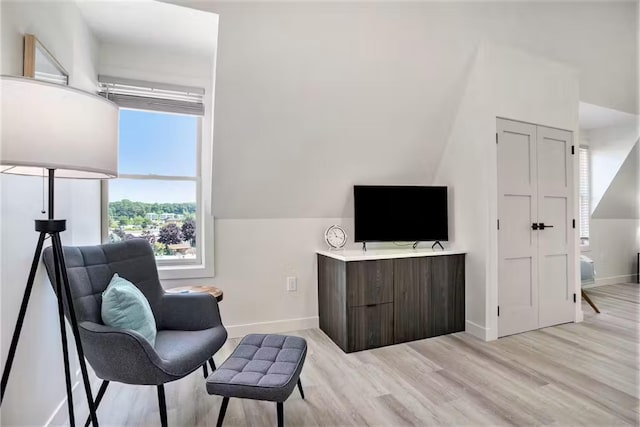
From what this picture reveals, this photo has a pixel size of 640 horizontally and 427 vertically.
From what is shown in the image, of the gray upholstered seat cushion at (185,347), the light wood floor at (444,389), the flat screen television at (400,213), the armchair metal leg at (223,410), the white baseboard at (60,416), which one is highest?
the flat screen television at (400,213)

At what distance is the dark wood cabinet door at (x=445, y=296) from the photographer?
117 inches

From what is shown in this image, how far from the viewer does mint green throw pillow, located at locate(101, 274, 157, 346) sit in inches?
61.9

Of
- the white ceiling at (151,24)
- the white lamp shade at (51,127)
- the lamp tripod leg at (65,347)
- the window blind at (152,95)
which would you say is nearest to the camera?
the white lamp shade at (51,127)

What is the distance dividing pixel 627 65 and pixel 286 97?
401 cm

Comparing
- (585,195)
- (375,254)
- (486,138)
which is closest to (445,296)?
(375,254)

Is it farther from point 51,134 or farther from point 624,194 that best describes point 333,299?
point 624,194

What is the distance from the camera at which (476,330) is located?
9.69 feet

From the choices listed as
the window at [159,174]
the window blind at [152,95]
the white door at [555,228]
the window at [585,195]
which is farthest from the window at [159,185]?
the window at [585,195]

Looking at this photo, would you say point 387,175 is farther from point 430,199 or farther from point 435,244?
point 435,244

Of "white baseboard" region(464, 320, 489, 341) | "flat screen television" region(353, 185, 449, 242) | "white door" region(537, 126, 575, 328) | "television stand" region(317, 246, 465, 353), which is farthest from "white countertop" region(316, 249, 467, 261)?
"white door" region(537, 126, 575, 328)

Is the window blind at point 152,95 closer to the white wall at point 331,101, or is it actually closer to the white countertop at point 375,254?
the white wall at point 331,101

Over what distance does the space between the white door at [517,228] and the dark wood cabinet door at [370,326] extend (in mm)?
1047

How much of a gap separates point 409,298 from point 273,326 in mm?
1313

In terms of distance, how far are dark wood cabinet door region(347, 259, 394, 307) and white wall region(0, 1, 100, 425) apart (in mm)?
1900
